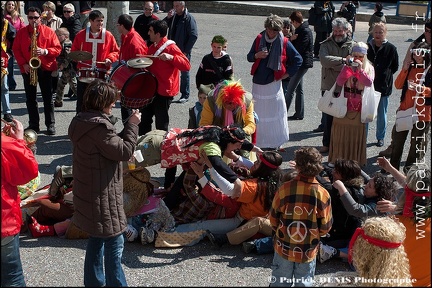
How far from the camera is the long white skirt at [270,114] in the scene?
8039mm

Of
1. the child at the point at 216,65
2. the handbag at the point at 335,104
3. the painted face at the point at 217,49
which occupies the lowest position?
the handbag at the point at 335,104

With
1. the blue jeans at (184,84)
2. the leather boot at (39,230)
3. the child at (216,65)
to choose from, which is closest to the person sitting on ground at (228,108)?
the child at (216,65)

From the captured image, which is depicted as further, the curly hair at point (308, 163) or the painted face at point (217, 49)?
the painted face at point (217, 49)

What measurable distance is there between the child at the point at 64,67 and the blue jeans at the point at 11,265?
562 cm

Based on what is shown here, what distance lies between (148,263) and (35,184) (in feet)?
5.26

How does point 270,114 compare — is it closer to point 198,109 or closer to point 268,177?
point 198,109

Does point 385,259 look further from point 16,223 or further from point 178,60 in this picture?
point 178,60

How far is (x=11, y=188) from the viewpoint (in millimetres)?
4391

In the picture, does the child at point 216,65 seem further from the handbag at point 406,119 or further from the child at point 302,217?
the child at point 302,217

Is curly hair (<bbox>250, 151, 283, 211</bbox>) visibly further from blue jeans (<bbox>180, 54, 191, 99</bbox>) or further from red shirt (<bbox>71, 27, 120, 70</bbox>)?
blue jeans (<bbox>180, 54, 191, 99</bbox>)

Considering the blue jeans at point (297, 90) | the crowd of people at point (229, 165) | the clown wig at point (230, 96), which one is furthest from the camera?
the blue jeans at point (297, 90)

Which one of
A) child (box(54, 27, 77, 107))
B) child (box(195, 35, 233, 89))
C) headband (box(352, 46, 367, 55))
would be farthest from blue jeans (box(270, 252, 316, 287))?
child (box(54, 27, 77, 107))

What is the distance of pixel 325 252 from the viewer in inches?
211

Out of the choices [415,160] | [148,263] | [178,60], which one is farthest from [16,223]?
[415,160]
